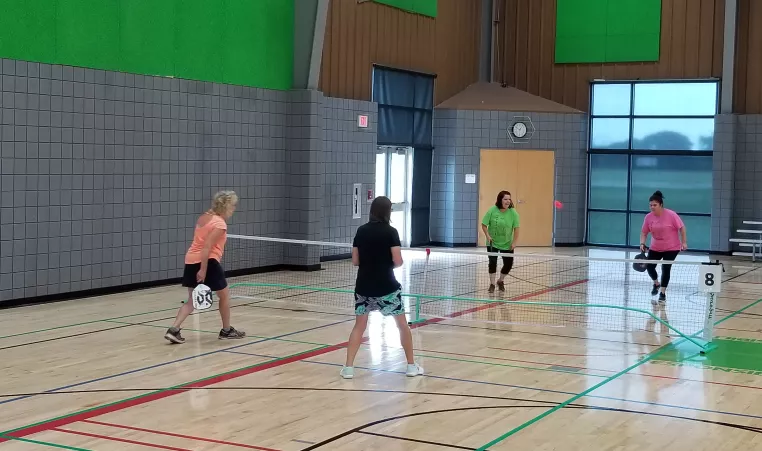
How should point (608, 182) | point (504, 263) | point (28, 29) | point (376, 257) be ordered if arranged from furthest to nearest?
point (608, 182) → point (504, 263) → point (28, 29) → point (376, 257)

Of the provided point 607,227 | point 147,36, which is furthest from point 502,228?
point 607,227

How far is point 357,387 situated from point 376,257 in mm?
1202

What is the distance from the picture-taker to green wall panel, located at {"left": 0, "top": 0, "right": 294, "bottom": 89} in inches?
555

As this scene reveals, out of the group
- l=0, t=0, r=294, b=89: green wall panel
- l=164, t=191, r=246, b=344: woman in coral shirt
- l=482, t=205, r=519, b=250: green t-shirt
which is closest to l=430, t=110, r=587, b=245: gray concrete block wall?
l=0, t=0, r=294, b=89: green wall panel

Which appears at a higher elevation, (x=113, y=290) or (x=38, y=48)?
(x=38, y=48)

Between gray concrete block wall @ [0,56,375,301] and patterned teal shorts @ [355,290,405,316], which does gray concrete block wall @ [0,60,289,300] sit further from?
patterned teal shorts @ [355,290,405,316]

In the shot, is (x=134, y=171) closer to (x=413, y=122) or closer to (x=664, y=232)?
(x=664, y=232)

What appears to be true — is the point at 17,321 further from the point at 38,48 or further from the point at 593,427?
the point at 593,427

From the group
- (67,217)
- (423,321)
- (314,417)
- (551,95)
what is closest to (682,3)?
(551,95)

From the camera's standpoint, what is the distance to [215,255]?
11055 mm

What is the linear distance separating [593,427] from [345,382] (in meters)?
2.53

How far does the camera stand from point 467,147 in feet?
82.7

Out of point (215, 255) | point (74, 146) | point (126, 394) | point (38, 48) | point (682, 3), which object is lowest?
point (126, 394)

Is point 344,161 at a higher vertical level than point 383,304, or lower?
higher
